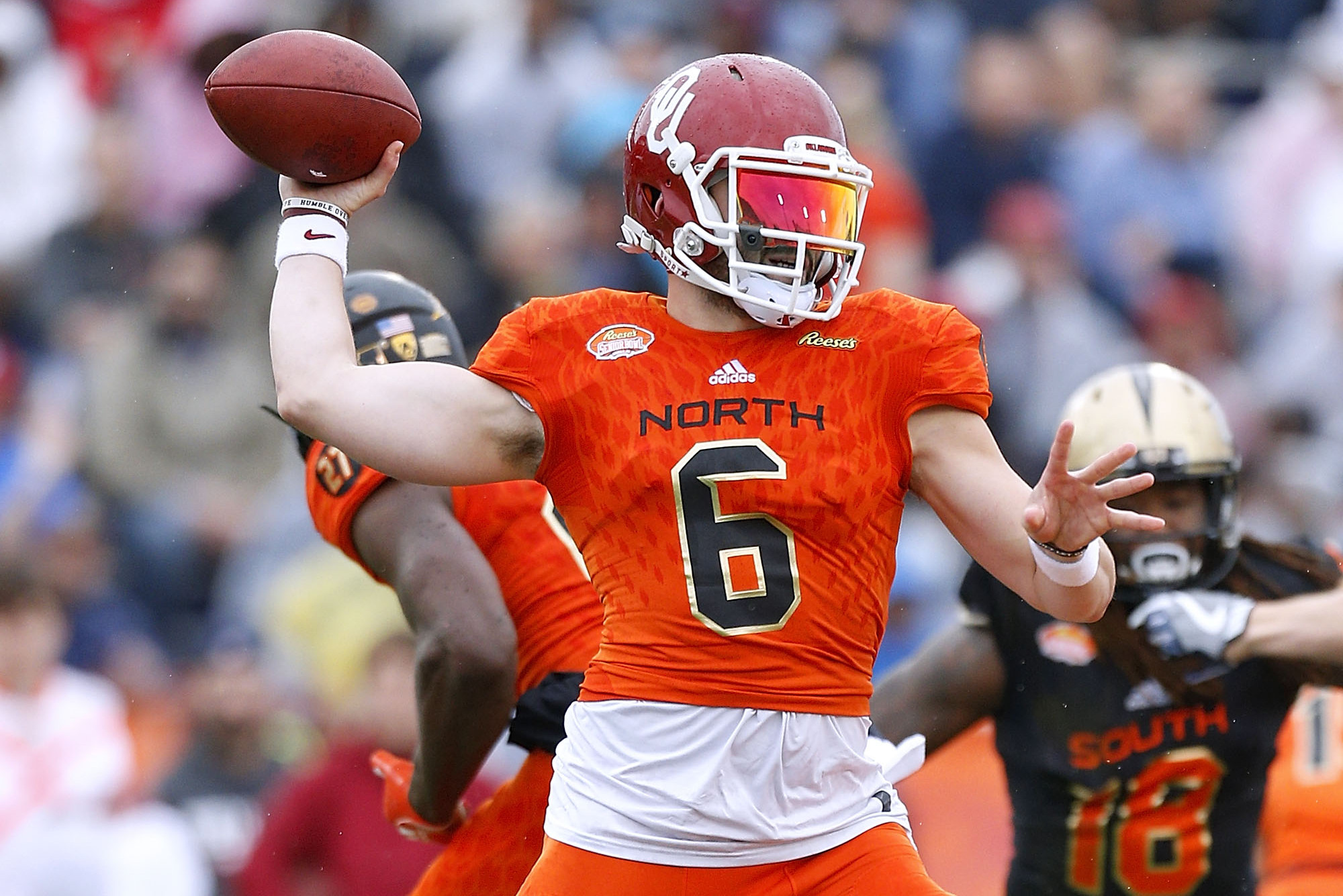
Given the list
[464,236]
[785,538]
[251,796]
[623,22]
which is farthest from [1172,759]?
[623,22]

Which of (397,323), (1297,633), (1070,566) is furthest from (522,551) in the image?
(1297,633)

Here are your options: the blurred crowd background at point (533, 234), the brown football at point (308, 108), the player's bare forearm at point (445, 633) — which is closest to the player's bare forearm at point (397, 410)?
the brown football at point (308, 108)

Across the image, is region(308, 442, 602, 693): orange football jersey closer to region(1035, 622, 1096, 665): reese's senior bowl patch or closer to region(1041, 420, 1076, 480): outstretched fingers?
region(1035, 622, 1096, 665): reese's senior bowl patch

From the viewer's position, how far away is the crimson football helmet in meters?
2.86

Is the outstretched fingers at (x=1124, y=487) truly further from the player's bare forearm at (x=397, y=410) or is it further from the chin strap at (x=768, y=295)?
the player's bare forearm at (x=397, y=410)

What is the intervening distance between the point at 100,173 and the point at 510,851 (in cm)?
608

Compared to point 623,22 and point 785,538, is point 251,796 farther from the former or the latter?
point 785,538

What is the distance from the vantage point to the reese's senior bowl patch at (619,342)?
288 centimetres

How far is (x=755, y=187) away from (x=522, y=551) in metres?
1.27

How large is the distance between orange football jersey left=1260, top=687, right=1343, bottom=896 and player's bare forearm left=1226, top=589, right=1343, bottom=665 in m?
0.57

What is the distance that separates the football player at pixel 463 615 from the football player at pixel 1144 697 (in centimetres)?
86

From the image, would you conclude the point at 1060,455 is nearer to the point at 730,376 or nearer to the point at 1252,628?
the point at 730,376

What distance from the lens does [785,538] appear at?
2.80 metres

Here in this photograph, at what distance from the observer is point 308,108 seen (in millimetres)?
3035
